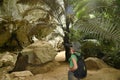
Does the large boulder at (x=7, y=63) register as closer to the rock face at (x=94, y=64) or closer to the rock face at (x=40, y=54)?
the rock face at (x=40, y=54)

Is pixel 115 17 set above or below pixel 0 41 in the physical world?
above

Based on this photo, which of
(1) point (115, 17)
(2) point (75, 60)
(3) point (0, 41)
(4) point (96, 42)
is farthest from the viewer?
(3) point (0, 41)

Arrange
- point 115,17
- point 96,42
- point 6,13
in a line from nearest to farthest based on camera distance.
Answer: point 115,17
point 96,42
point 6,13

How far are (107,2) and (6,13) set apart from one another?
5.39 metres

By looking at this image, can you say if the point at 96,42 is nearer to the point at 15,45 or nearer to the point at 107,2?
the point at 107,2

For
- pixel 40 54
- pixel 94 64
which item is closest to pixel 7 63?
pixel 40 54

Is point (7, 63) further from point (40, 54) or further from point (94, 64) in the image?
point (94, 64)

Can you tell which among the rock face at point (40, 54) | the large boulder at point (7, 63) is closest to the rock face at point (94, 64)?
the rock face at point (40, 54)

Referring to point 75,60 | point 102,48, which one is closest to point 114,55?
point 102,48

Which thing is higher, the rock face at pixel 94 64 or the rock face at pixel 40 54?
the rock face at pixel 40 54

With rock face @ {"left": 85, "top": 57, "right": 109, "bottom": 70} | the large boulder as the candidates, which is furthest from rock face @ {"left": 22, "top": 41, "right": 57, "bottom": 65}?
rock face @ {"left": 85, "top": 57, "right": 109, "bottom": 70}

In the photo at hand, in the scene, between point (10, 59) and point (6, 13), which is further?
point (6, 13)

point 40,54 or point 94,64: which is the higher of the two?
point 40,54

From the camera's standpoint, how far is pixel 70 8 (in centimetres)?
850
